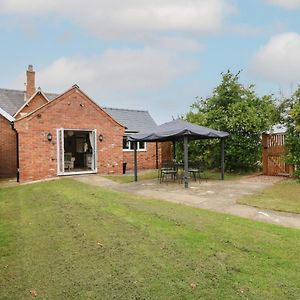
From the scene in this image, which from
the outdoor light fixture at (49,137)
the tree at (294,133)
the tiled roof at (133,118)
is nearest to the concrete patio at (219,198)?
the tree at (294,133)

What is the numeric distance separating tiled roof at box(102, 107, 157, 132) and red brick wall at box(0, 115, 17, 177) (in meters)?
7.16

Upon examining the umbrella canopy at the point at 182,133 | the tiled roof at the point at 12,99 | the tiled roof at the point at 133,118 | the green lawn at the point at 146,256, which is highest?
the tiled roof at the point at 12,99

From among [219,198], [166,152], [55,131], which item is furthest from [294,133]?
[55,131]

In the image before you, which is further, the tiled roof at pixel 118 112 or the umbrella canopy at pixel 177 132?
the tiled roof at pixel 118 112

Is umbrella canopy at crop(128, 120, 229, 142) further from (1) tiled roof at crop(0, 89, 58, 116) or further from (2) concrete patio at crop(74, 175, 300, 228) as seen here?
(1) tiled roof at crop(0, 89, 58, 116)

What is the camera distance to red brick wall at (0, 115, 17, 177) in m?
18.4

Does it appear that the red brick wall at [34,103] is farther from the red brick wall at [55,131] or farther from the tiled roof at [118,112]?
the red brick wall at [55,131]

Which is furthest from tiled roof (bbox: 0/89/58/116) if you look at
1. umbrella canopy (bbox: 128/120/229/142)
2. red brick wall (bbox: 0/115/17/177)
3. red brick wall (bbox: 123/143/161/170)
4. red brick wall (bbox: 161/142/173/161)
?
umbrella canopy (bbox: 128/120/229/142)

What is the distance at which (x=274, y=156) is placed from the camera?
16.2 metres

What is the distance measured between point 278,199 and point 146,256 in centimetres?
598

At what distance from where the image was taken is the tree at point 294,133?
13711mm

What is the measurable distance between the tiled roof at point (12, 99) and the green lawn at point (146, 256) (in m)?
14.7

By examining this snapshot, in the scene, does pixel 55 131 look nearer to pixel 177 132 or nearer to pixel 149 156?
pixel 177 132

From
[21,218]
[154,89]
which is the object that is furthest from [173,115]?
[21,218]
